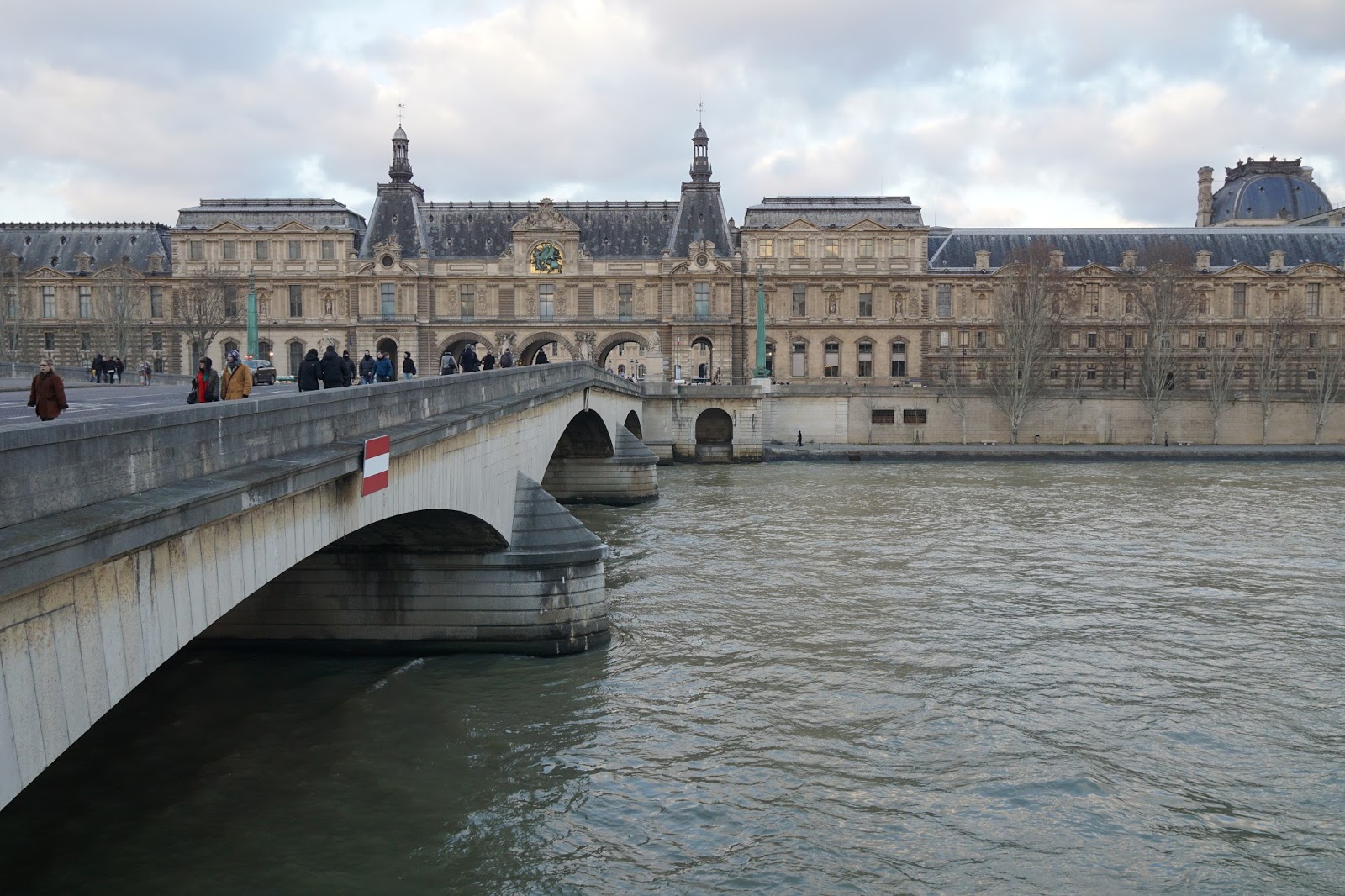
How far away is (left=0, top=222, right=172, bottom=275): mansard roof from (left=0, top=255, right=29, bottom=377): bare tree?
2.90 m

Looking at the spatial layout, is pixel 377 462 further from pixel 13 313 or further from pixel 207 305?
pixel 13 313

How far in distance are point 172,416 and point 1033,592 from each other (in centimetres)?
2249

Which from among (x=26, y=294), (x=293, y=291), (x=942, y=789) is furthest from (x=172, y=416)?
(x=26, y=294)

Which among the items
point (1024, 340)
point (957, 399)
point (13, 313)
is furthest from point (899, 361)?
point (13, 313)

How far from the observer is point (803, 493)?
1982 inches

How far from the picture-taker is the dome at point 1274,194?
108m

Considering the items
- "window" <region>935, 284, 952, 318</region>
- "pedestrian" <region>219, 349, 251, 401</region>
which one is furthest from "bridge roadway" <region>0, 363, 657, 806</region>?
"window" <region>935, 284, 952, 318</region>

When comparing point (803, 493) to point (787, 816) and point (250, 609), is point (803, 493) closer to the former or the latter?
point (250, 609)

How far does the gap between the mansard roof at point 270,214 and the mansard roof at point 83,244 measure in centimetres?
358

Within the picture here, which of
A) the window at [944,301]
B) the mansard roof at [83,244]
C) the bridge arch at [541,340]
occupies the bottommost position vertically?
the bridge arch at [541,340]

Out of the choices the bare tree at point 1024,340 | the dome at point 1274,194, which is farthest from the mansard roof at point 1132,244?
the dome at point 1274,194

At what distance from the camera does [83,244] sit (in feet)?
291

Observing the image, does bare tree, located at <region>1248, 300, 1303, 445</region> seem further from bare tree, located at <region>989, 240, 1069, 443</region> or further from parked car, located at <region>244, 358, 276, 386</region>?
parked car, located at <region>244, 358, 276, 386</region>

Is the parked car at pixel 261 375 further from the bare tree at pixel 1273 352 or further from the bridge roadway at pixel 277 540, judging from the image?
the bare tree at pixel 1273 352
